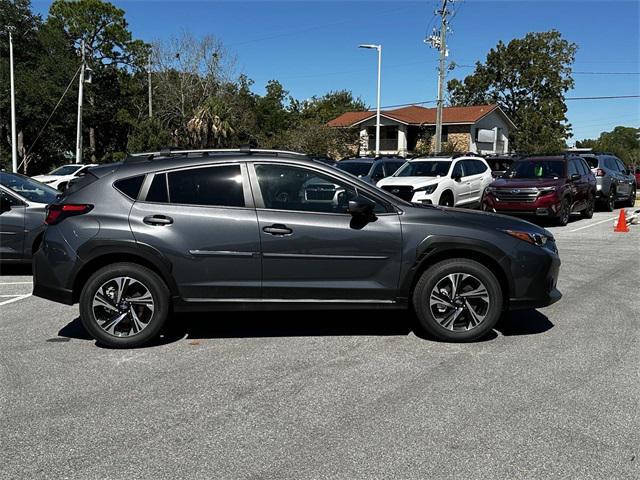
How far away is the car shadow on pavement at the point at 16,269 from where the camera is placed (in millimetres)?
9128

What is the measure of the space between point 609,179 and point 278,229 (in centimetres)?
1664

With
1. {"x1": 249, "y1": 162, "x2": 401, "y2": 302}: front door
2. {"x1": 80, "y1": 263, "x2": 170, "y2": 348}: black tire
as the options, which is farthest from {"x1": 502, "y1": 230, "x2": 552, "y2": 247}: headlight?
{"x1": 80, "y1": 263, "x2": 170, "y2": 348}: black tire

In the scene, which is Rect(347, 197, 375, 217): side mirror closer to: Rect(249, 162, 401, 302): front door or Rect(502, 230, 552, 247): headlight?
Rect(249, 162, 401, 302): front door

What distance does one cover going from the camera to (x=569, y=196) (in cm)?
1487

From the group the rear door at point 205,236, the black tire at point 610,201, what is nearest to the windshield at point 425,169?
the black tire at point 610,201

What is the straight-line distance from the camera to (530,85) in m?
64.0

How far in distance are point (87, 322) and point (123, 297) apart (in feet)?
1.21

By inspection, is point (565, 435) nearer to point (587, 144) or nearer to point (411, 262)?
point (411, 262)

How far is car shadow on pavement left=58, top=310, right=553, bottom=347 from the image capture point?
5.75 m

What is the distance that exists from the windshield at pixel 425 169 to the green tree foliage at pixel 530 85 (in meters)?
47.0

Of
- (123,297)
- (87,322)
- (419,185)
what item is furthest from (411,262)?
(419,185)

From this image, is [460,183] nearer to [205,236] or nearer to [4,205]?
[4,205]

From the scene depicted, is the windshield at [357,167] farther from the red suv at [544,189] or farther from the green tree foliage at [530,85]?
the green tree foliage at [530,85]

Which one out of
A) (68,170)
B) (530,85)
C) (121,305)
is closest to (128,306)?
(121,305)
